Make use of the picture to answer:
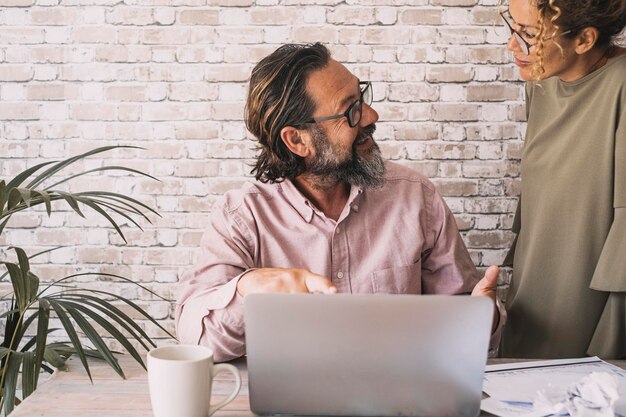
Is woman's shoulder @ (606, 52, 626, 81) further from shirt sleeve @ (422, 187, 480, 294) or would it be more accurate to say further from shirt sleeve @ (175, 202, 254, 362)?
shirt sleeve @ (175, 202, 254, 362)

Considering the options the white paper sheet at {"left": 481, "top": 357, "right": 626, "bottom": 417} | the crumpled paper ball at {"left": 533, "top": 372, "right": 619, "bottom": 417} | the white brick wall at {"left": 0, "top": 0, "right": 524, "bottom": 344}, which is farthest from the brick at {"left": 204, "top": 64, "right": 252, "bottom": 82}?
the crumpled paper ball at {"left": 533, "top": 372, "right": 619, "bottom": 417}

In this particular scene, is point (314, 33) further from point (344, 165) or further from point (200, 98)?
point (344, 165)

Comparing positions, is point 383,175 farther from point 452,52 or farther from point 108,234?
point 108,234

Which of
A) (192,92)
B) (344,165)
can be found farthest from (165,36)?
(344,165)

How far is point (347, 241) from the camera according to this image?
1.79m

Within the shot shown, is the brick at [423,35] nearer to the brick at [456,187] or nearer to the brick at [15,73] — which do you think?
the brick at [456,187]

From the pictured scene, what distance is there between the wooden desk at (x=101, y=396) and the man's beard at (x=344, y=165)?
623 millimetres

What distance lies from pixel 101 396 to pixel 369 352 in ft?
1.83

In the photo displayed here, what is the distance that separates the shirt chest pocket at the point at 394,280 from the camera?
177 cm

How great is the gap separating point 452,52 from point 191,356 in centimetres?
180

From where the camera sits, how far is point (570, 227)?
175cm

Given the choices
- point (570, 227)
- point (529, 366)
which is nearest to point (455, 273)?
point (570, 227)

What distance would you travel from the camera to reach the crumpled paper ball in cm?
104

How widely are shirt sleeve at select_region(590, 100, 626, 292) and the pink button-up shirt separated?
0.38 metres
